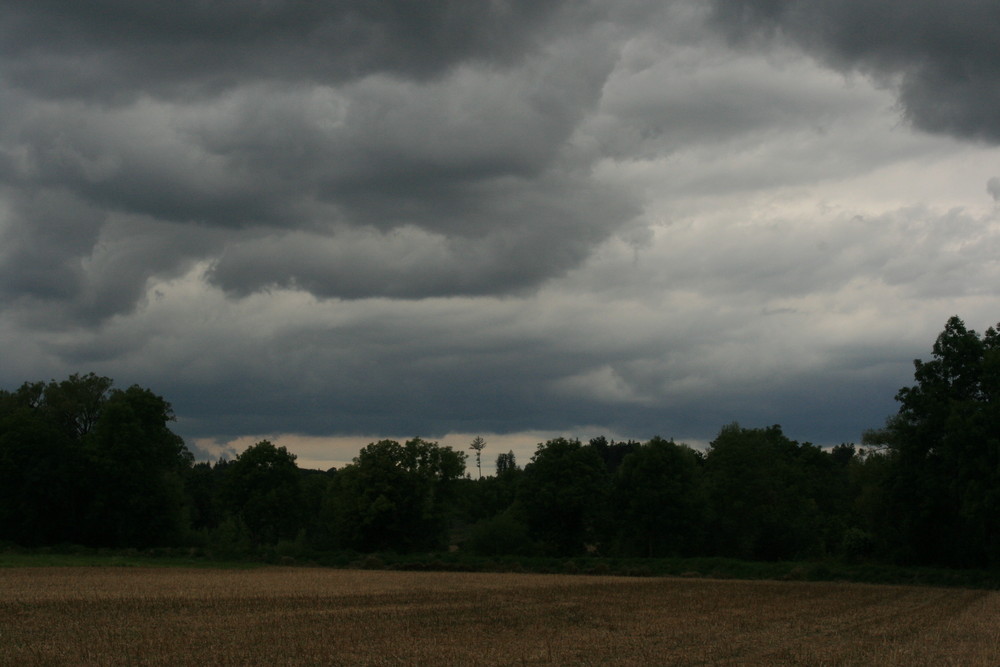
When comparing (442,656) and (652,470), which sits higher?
(652,470)

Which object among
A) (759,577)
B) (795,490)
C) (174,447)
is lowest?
(759,577)

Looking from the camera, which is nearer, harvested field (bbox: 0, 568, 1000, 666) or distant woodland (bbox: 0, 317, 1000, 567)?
harvested field (bbox: 0, 568, 1000, 666)

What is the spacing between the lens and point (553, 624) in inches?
1228

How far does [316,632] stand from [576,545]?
6387 centimetres

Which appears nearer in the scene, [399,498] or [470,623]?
[470,623]

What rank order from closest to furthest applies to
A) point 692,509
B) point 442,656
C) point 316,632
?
point 442,656, point 316,632, point 692,509

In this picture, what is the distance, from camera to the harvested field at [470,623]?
74.8 feet

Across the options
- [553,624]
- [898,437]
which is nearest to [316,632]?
[553,624]

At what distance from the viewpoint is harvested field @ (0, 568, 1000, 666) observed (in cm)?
2281

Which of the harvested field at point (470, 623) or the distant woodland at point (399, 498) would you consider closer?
the harvested field at point (470, 623)

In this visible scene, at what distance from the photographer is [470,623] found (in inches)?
1224

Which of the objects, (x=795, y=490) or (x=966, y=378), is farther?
(x=795, y=490)

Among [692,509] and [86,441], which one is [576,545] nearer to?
[692,509]

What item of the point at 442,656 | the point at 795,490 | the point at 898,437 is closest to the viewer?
the point at 442,656
